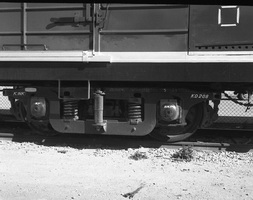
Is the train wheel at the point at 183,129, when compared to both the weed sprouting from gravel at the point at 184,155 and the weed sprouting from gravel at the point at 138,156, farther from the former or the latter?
the weed sprouting from gravel at the point at 138,156

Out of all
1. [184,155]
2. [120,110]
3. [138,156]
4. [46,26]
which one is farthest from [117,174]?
[46,26]

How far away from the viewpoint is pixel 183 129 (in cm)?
654

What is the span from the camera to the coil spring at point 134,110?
249 inches

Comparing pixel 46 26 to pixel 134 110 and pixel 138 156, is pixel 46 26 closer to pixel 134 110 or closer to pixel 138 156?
pixel 134 110

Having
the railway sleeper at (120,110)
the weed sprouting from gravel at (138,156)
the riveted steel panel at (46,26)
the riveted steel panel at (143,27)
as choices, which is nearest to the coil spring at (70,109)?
the railway sleeper at (120,110)

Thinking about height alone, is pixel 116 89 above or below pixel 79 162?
above

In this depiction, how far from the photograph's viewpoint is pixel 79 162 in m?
5.62

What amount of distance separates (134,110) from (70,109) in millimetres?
1207

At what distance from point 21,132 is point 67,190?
333cm

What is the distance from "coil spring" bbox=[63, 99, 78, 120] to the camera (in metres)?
6.52

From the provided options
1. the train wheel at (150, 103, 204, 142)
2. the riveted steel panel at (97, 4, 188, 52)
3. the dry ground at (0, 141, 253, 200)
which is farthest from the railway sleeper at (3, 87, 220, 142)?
the riveted steel panel at (97, 4, 188, 52)

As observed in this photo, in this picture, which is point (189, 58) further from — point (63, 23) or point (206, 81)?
point (63, 23)

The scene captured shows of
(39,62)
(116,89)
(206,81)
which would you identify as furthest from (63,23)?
(206,81)

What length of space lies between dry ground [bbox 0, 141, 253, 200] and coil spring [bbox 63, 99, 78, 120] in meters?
0.60
